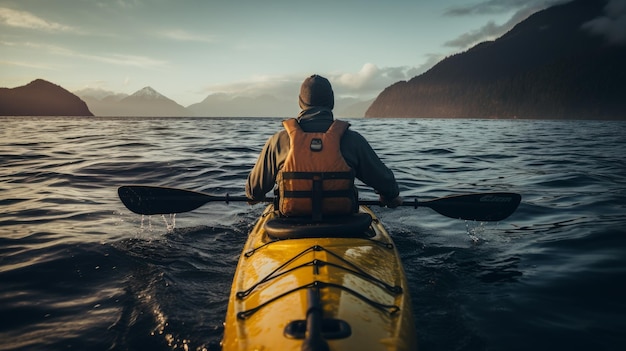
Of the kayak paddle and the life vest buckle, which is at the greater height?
the life vest buckle

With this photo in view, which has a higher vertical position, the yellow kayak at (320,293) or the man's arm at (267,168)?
the man's arm at (267,168)

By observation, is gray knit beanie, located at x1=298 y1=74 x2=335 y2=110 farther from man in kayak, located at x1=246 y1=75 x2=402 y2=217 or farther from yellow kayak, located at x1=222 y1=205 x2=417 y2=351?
yellow kayak, located at x1=222 y1=205 x2=417 y2=351

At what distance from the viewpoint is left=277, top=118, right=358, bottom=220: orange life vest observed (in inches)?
153

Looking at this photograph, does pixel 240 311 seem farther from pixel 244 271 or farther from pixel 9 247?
pixel 9 247

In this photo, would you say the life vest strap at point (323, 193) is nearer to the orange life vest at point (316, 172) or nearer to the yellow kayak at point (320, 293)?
the orange life vest at point (316, 172)

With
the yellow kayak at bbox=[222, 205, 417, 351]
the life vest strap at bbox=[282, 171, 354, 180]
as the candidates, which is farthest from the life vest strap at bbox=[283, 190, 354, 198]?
the yellow kayak at bbox=[222, 205, 417, 351]

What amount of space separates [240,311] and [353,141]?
216cm

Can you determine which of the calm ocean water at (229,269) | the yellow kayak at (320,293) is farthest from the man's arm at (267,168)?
the calm ocean water at (229,269)

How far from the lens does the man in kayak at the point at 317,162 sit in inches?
153

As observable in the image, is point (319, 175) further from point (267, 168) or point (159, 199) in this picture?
point (159, 199)

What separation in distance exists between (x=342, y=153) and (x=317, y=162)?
0.34m

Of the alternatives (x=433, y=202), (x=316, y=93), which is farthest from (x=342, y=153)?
(x=433, y=202)

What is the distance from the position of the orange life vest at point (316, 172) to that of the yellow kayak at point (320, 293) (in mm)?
258

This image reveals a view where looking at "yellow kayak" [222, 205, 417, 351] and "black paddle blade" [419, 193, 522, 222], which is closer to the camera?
"yellow kayak" [222, 205, 417, 351]
